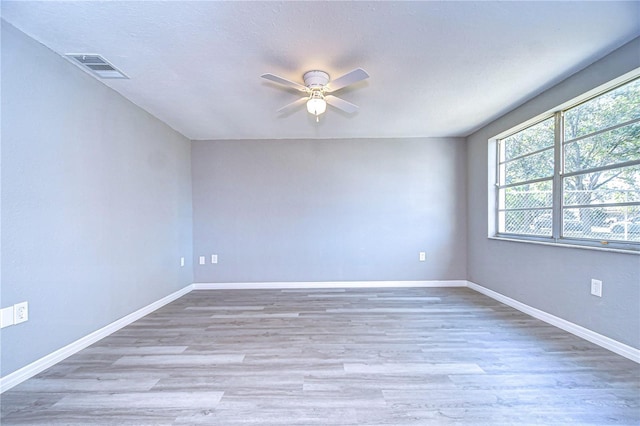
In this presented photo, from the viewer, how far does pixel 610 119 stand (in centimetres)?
218

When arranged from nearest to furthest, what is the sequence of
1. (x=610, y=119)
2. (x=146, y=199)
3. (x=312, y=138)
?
1. (x=610, y=119)
2. (x=146, y=199)
3. (x=312, y=138)

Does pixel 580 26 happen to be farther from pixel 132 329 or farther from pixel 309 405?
pixel 132 329

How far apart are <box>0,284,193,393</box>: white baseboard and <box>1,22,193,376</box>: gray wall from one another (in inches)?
1.7

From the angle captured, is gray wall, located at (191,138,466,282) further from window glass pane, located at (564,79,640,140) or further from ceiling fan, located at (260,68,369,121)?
ceiling fan, located at (260,68,369,121)

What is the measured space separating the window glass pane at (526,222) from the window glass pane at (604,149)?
54 cm

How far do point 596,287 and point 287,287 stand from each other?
130 inches

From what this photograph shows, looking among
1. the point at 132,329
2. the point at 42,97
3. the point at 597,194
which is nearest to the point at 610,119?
the point at 597,194

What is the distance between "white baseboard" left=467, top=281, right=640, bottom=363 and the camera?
1.94m

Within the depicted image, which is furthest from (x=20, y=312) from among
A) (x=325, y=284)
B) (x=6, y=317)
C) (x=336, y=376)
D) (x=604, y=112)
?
(x=604, y=112)

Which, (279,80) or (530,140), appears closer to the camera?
(279,80)

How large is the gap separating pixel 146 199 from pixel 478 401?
3393mm

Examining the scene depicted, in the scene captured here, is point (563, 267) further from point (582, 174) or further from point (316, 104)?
point (316, 104)

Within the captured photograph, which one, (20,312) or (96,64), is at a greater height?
(96,64)

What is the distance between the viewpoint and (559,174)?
2.60m
